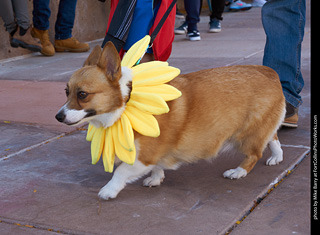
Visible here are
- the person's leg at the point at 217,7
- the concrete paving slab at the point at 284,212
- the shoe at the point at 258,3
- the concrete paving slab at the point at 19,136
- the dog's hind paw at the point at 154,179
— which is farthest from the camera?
the shoe at the point at 258,3

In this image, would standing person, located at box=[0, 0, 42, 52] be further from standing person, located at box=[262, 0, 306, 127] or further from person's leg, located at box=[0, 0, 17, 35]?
standing person, located at box=[262, 0, 306, 127]

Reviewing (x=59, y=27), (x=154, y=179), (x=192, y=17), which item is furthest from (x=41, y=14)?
(x=154, y=179)

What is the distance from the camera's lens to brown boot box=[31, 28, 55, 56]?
7.99 metres

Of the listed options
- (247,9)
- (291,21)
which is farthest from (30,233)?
(247,9)

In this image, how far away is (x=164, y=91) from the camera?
3102 mm

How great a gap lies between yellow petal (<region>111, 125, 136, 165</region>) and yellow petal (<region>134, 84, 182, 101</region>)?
0.99 feet

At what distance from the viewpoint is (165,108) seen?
302 cm

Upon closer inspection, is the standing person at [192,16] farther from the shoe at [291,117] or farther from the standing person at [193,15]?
the shoe at [291,117]

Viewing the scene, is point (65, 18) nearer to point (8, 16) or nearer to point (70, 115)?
point (8, 16)

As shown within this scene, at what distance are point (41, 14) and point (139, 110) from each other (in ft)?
17.1

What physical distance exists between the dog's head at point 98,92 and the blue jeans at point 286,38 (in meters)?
1.99

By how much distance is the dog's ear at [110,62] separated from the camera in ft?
9.82

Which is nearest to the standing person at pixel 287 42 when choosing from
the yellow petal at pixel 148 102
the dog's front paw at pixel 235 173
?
the dog's front paw at pixel 235 173

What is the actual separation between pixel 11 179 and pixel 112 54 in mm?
1244
